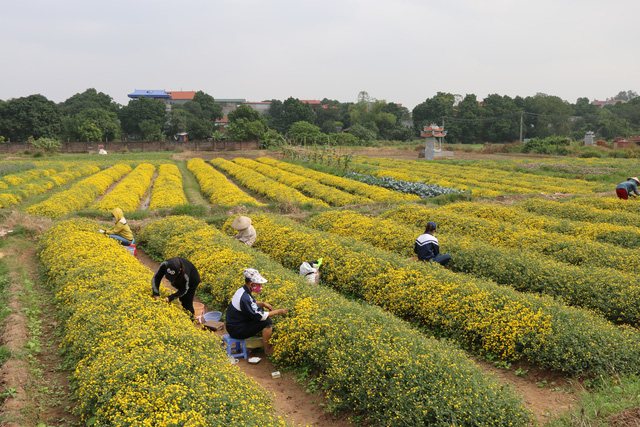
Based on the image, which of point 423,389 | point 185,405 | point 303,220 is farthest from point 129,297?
point 303,220

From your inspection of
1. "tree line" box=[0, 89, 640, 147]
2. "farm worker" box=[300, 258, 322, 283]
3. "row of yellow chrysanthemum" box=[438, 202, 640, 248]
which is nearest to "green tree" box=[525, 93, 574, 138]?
"tree line" box=[0, 89, 640, 147]

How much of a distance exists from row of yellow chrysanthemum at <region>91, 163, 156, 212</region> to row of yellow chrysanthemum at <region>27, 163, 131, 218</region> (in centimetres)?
105

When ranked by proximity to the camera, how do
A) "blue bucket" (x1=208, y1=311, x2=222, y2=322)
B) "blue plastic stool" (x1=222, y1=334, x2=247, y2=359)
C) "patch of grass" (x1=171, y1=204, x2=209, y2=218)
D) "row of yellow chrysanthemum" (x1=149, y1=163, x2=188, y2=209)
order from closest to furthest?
1. "blue plastic stool" (x1=222, y1=334, x2=247, y2=359)
2. "blue bucket" (x1=208, y1=311, x2=222, y2=322)
3. "patch of grass" (x1=171, y1=204, x2=209, y2=218)
4. "row of yellow chrysanthemum" (x1=149, y1=163, x2=188, y2=209)

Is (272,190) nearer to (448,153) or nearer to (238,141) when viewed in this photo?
(448,153)

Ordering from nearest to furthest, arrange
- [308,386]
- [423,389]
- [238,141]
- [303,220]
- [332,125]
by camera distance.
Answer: [423,389] → [308,386] → [303,220] → [238,141] → [332,125]

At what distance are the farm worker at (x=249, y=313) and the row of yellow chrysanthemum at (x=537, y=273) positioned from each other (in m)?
6.28

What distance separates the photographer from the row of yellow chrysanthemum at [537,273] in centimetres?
934

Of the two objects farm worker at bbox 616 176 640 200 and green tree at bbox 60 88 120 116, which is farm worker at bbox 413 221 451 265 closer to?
farm worker at bbox 616 176 640 200

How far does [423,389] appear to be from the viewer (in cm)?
599

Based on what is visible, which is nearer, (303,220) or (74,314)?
(74,314)

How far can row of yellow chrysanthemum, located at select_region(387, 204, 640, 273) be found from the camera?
38.9ft

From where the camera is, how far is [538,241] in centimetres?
1372

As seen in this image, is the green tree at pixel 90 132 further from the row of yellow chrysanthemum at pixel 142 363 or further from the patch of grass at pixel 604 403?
the patch of grass at pixel 604 403

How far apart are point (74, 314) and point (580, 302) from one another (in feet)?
36.1
